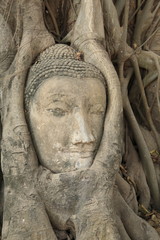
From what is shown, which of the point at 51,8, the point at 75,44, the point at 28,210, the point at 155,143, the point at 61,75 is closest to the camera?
the point at 28,210

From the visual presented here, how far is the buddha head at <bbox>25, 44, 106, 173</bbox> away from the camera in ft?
6.34

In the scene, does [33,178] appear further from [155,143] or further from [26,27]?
[155,143]

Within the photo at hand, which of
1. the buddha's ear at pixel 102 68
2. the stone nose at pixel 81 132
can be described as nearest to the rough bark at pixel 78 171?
the buddha's ear at pixel 102 68

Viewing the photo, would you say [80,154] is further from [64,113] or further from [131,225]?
[131,225]

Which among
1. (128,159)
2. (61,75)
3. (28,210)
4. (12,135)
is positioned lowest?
(128,159)

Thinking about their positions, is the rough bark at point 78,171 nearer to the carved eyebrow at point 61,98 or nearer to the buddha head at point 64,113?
the buddha head at point 64,113

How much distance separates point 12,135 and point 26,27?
764 mm

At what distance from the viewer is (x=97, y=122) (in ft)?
6.66

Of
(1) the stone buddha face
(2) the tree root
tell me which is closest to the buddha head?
(1) the stone buddha face

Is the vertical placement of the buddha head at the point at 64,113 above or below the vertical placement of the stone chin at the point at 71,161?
above

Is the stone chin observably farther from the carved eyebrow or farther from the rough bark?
the carved eyebrow

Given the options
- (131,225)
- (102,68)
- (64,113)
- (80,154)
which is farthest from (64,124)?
(131,225)

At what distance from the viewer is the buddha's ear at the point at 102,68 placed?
196 cm

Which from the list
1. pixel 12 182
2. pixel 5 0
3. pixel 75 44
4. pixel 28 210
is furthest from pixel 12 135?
pixel 5 0
